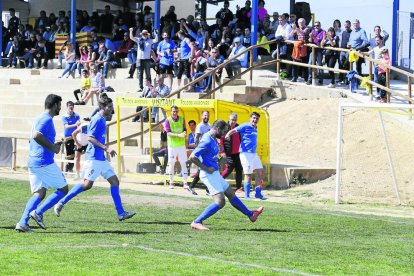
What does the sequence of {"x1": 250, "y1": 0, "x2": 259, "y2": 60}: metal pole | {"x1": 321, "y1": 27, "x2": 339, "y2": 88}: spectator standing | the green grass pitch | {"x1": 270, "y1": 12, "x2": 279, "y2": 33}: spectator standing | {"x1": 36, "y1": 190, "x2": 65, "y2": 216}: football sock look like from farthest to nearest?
{"x1": 270, "y1": 12, "x2": 279, "y2": 33}: spectator standing, {"x1": 250, "y1": 0, "x2": 259, "y2": 60}: metal pole, {"x1": 321, "y1": 27, "x2": 339, "y2": 88}: spectator standing, {"x1": 36, "y1": 190, "x2": 65, "y2": 216}: football sock, the green grass pitch

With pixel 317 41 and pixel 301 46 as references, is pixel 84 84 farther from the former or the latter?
pixel 317 41

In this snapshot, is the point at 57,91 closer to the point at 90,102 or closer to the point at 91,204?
the point at 90,102

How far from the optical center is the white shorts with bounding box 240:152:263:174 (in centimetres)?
2134

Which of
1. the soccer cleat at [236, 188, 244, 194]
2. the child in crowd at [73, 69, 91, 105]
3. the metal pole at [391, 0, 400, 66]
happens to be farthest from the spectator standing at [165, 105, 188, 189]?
the metal pole at [391, 0, 400, 66]

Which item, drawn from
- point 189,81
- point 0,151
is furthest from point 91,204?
point 189,81

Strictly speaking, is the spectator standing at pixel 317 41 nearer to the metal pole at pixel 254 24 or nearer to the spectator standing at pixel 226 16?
the metal pole at pixel 254 24

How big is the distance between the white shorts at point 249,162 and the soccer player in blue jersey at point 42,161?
8.46 metres

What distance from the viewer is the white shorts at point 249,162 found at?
21.3 meters

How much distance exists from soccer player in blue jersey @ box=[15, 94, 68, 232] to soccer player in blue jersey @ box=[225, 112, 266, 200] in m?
8.21

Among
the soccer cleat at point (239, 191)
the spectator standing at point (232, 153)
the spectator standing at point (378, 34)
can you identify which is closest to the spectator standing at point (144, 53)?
the spectator standing at point (378, 34)

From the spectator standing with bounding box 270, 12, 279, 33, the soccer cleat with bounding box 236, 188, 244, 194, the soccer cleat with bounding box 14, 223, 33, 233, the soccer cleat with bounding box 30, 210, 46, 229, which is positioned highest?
the spectator standing with bounding box 270, 12, 279, 33

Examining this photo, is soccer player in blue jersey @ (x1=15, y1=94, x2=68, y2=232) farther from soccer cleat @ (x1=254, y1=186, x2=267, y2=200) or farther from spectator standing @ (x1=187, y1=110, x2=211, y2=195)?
spectator standing @ (x1=187, y1=110, x2=211, y2=195)

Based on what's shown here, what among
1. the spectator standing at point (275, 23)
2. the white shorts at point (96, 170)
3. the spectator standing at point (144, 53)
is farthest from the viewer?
the spectator standing at point (275, 23)

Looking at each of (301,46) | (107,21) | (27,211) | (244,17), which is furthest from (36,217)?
(107,21)
